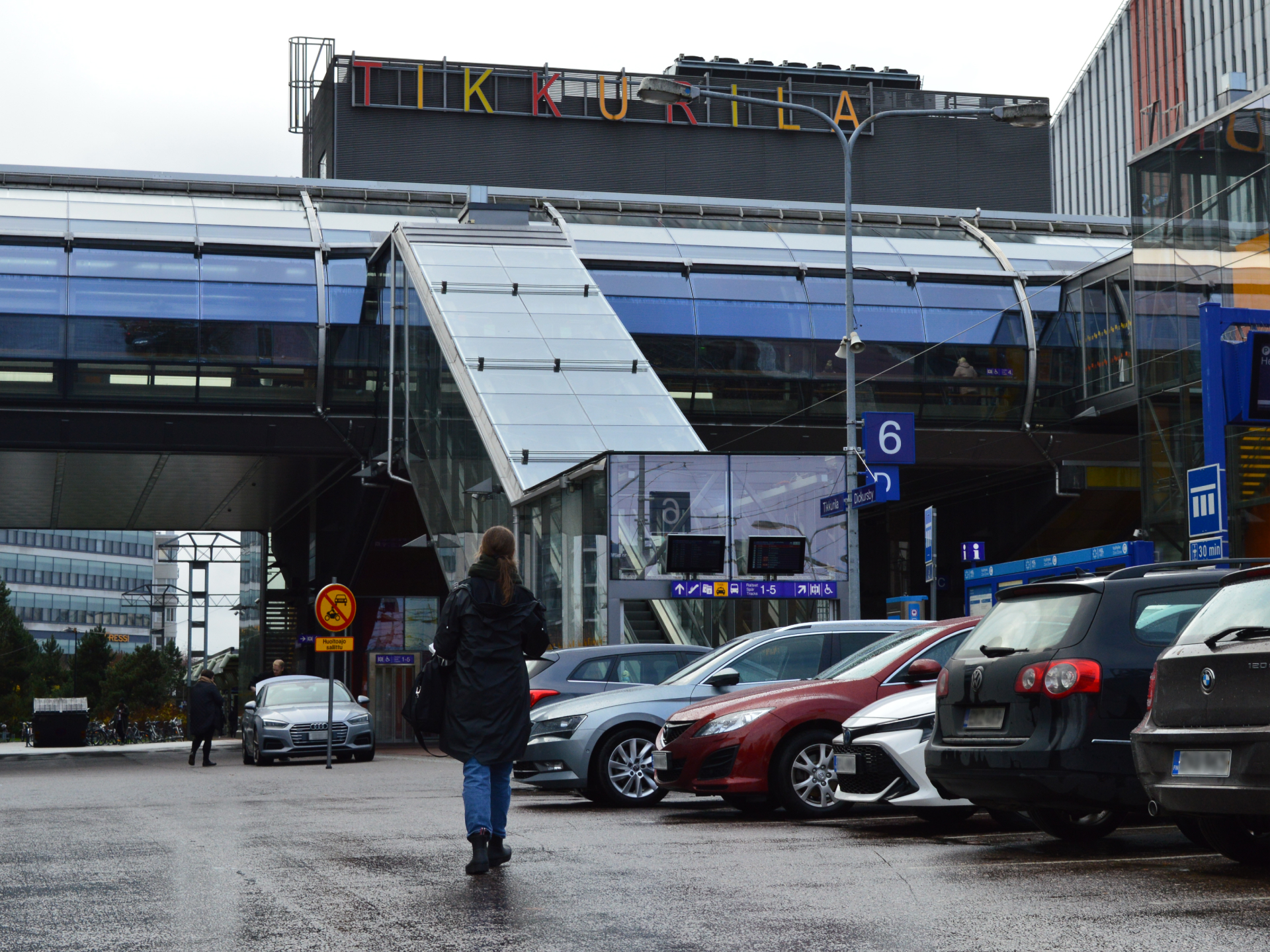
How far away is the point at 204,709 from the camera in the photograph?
27.2 meters

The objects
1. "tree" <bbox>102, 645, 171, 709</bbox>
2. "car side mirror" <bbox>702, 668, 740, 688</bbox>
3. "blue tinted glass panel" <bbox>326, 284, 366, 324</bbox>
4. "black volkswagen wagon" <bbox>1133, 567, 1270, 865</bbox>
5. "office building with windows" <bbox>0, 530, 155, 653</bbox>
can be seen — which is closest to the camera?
"black volkswagen wagon" <bbox>1133, 567, 1270, 865</bbox>

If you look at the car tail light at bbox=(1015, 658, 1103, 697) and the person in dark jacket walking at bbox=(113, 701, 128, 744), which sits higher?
the car tail light at bbox=(1015, 658, 1103, 697)

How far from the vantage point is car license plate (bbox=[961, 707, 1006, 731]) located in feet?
29.5

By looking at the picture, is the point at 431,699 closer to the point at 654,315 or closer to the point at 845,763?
the point at 845,763

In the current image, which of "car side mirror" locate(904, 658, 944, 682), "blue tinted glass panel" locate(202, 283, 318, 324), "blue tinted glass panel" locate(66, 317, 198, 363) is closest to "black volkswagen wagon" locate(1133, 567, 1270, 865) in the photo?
"car side mirror" locate(904, 658, 944, 682)

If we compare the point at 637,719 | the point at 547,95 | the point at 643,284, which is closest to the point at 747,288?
the point at 643,284

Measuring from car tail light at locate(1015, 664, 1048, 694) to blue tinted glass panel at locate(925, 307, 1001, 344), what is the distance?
27856 mm

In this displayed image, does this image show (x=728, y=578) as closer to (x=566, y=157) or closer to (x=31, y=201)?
(x=31, y=201)

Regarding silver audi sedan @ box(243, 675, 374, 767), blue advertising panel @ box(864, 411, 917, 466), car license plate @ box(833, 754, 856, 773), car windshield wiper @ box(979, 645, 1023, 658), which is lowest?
silver audi sedan @ box(243, 675, 374, 767)

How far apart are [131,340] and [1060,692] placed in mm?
27683


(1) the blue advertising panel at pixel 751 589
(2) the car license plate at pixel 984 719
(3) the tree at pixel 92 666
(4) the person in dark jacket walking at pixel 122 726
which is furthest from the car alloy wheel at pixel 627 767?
(3) the tree at pixel 92 666

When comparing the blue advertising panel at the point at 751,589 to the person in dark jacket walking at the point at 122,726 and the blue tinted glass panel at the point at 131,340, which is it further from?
the person in dark jacket walking at the point at 122,726

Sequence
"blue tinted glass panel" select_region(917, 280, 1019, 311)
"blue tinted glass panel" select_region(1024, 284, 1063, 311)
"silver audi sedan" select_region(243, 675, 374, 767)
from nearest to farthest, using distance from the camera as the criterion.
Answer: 1. "silver audi sedan" select_region(243, 675, 374, 767)
2. "blue tinted glass panel" select_region(917, 280, 1019, 311)
3. "blue tinted glass panel" select_region(1024, 284, 1063, 311)

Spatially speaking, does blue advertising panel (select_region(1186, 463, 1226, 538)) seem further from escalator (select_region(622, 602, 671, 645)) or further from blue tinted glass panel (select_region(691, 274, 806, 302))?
blue tinted glass panel (select_region(691, 274, 806, 302))
